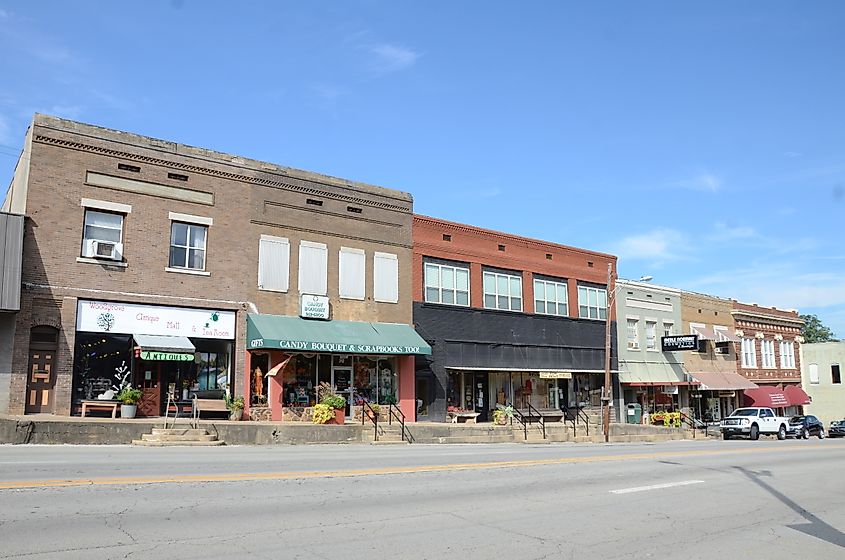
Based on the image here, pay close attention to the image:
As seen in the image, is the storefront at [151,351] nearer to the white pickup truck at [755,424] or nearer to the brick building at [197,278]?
the brick building at [197,278]

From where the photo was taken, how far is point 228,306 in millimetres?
27781

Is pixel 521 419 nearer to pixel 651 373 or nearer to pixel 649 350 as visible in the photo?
pixel 651 373

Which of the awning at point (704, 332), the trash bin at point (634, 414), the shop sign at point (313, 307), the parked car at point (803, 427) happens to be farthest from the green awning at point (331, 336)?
the awning at point (704, 332)

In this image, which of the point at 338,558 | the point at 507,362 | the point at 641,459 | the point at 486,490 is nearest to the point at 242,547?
the point at 338,558

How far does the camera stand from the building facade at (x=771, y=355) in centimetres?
5247

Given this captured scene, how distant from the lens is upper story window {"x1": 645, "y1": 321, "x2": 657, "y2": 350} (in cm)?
4544

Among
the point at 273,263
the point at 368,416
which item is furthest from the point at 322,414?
the point at 273,263

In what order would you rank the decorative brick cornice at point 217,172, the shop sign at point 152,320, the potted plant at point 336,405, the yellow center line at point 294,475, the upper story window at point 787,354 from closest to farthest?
the yellow center line at point 294,475 < the shop sign at point 152,320 < the decorative brick cornice at point 217,172 < the potted plant at point 336,405 < the upper story window at point 787,354

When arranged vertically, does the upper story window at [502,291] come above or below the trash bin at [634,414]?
above

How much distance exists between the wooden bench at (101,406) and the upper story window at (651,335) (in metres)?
31.4

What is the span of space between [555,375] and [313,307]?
14326mm

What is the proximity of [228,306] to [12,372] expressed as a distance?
24.2ft

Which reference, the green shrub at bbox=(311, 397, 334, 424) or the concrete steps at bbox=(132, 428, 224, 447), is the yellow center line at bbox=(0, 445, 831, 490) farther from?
the green shrub at bbox=(311, 397, 334, 424)

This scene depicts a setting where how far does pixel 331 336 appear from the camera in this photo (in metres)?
29.0
